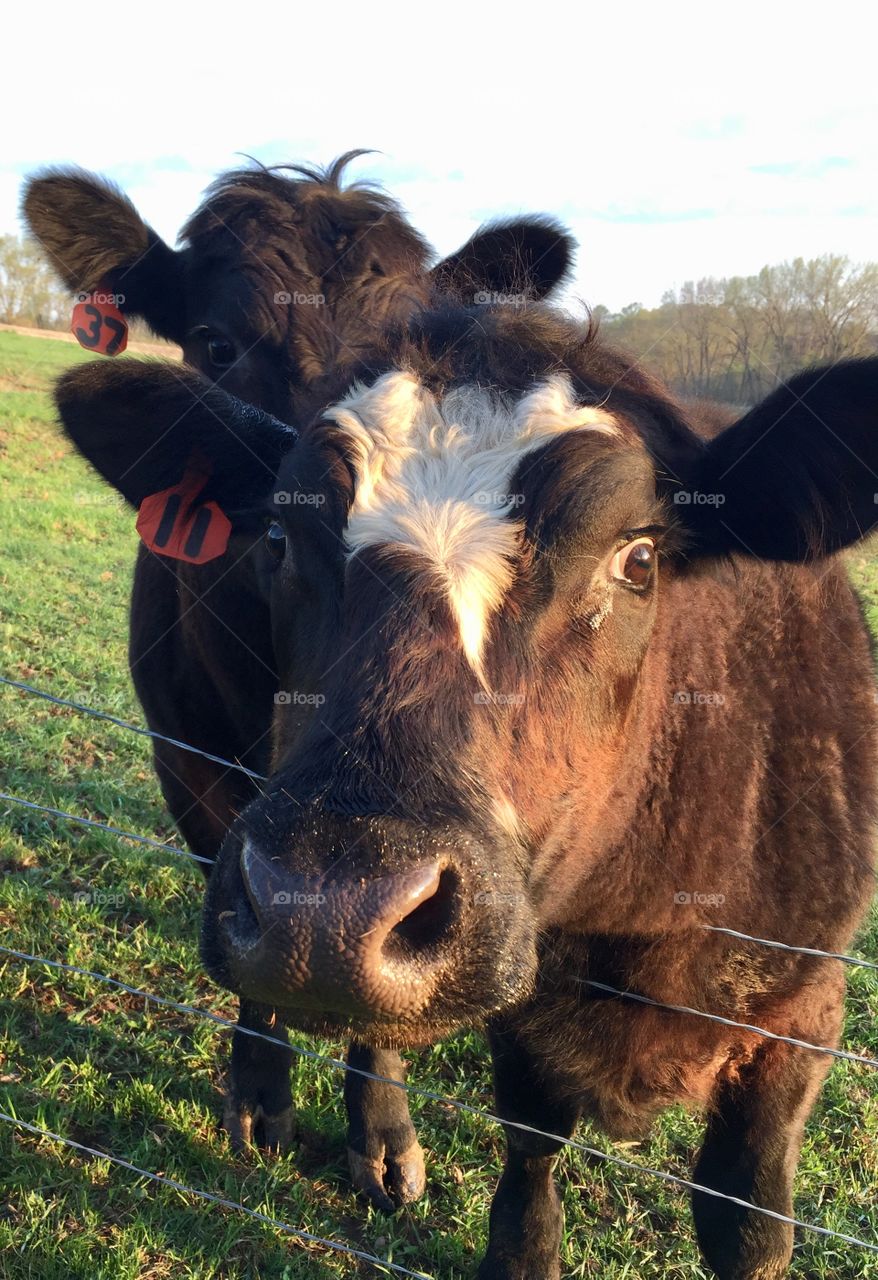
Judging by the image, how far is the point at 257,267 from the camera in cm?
494

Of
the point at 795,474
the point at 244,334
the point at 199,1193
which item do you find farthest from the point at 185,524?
the point at 199,1193

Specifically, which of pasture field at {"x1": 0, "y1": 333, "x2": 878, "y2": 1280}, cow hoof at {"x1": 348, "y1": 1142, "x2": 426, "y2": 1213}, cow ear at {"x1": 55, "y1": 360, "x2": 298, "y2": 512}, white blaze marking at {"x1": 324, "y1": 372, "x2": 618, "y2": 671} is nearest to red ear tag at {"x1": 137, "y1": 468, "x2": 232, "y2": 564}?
cow ear at {"x1": 55, "y1": 360, "x2": 298, "y2": 512}

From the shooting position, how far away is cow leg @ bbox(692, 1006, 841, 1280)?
10.8ft

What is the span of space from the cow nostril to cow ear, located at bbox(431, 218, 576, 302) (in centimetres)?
418

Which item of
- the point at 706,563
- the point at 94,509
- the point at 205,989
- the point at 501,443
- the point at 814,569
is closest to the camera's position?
the point at 501,443

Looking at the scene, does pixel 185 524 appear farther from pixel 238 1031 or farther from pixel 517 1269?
pixel 517 1269

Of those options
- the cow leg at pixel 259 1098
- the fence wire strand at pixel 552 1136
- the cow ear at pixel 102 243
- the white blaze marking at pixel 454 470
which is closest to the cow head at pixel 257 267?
the cow ear at pixel 102 243

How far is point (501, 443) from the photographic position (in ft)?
8.70

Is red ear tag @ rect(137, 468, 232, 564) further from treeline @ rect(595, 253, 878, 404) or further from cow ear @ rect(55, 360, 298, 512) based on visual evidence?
treeline @ rect(595, 253, 878, 404)

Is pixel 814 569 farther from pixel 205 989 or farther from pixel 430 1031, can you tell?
pixel 205 989

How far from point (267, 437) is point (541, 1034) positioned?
7.16 ft

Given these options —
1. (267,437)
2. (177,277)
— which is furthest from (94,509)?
(267,437)

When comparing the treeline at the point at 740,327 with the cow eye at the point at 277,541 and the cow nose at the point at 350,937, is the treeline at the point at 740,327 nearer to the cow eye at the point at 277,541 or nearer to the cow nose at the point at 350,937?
the cow eye at the point at 277,541

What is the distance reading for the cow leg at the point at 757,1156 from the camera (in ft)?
10.8
